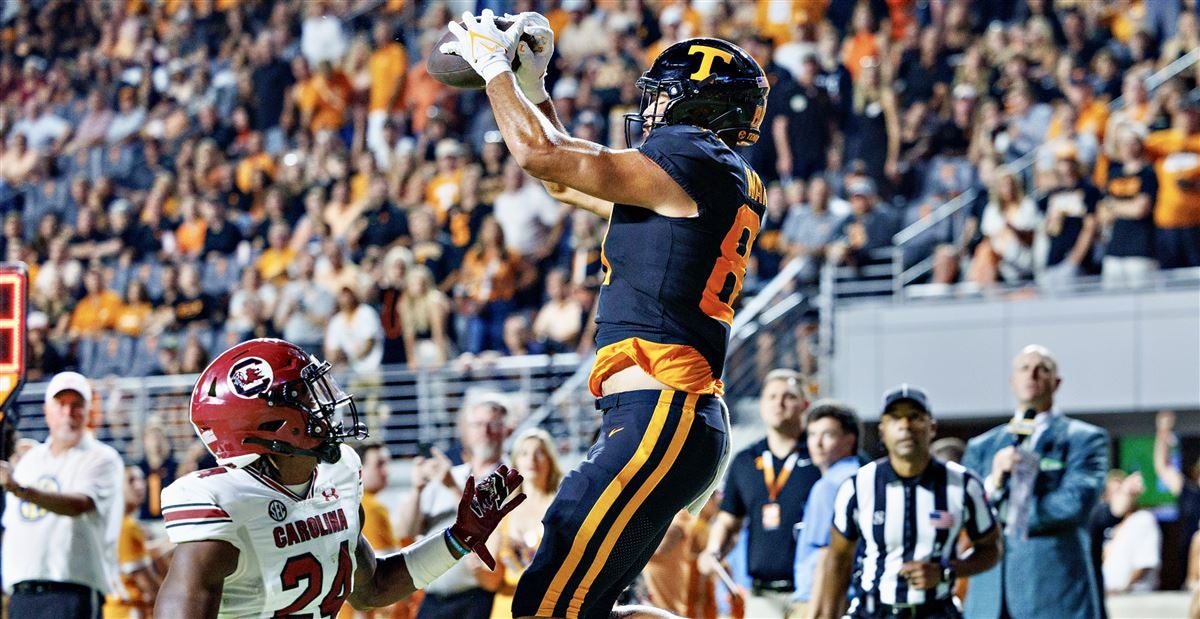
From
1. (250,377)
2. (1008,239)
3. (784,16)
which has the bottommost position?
(250,377)

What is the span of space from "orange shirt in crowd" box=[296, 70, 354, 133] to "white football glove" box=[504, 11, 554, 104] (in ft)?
41.2

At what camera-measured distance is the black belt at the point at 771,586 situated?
779 centimetres

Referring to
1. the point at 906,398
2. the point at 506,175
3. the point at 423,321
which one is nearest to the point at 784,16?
the point at 506,175

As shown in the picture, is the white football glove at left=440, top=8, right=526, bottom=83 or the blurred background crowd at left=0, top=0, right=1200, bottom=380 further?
the blurred background crowd at left=0, top=0, right=1200, bottom=380

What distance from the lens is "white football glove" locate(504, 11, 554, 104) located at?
15.0 feet

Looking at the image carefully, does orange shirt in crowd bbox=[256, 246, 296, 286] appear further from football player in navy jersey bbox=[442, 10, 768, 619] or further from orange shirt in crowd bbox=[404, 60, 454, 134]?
football player in navy jersey bbox=[442, 10, 768, 619]

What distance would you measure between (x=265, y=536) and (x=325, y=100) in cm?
1401

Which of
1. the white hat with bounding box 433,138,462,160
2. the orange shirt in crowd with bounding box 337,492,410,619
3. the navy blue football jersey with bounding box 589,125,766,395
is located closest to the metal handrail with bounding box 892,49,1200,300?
the white hat with bounding box 433,138,462,160

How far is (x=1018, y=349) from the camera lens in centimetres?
1131

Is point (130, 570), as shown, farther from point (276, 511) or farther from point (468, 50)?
point (276, 511)

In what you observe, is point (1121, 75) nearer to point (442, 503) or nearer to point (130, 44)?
point (442, 503)

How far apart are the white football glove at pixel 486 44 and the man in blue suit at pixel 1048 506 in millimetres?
3828

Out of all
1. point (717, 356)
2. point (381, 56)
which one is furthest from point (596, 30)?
point (717, 356)

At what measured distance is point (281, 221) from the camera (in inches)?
607
